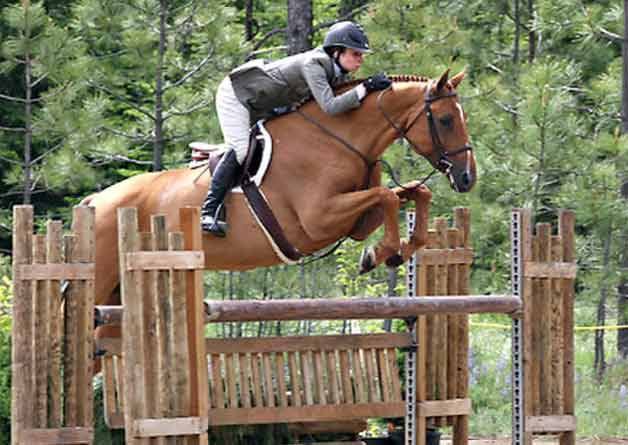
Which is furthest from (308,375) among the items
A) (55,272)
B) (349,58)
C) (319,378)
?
(349,58)

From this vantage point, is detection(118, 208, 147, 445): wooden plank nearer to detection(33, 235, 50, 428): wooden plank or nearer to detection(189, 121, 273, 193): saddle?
detection(33, 235, 50, 428): wooden plank

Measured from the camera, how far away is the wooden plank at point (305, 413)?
291 inches

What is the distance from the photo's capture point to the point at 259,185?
8.00m

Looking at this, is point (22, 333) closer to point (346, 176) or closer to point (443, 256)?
point (346, 176)

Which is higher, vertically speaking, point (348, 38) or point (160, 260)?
point (348, 38)

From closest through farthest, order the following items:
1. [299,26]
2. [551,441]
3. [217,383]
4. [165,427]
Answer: [165,427] → [217,383] → [551,441] → [299,26]

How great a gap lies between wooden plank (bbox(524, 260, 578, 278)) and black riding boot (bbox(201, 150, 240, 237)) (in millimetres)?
1739

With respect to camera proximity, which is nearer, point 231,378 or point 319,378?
point 231,378

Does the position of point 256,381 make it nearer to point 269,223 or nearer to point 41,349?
point 269,223

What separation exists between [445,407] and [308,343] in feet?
3.09

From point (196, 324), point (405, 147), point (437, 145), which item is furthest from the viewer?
point (405, 147)

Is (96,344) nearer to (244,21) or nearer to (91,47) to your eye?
(91,47)

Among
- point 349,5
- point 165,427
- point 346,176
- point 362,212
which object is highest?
point 349,5

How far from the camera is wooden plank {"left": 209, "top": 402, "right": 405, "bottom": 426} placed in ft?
24.3
